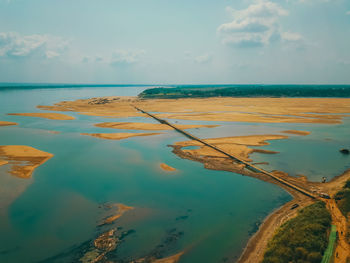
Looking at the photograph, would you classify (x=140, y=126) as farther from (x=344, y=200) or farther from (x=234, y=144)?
(x=344, y=200)

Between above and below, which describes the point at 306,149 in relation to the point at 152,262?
above

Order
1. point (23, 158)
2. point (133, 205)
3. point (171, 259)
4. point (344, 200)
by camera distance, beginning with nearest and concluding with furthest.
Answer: point (171, 259), point (344, 200), point (133, 205), point (23, 158)

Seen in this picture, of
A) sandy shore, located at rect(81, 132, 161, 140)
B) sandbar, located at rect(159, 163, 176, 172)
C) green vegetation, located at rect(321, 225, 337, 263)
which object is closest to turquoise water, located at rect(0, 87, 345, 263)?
sandbar, located at rect(159, 163, 176, 172)

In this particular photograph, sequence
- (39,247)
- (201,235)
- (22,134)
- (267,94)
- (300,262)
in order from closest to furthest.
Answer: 1. (300,262)
2. (39,247)
3. (201,235)
4. (22,134)
5. (267,94)

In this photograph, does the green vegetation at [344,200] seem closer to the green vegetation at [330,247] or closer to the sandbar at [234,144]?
the green vegetation at [330,247]

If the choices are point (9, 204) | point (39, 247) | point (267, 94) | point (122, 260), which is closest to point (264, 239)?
point (122, 260)

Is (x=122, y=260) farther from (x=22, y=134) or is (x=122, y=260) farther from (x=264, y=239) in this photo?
(x=22, y=134)

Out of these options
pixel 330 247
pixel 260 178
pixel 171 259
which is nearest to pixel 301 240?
pixel 330 247
